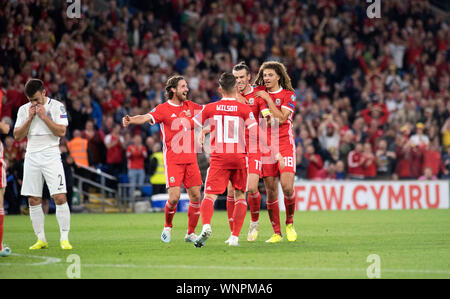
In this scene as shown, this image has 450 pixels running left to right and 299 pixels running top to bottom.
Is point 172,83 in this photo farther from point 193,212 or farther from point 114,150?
point 114,150

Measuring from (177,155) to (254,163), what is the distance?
127cm

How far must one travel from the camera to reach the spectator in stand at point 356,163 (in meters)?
22.4

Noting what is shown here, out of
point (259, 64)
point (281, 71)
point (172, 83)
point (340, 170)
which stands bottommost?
point (340, 170)

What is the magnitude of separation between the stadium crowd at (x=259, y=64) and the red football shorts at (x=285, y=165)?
8.78m

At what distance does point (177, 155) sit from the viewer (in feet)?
37.1

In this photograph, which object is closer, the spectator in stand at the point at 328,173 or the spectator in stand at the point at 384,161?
the spectator in stand at the point at 328,173

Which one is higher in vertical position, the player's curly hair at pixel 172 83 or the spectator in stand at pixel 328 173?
the player's curly hair at pixel 172 83

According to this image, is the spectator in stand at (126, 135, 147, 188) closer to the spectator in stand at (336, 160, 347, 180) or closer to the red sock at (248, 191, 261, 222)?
the spectator in stand at (336, 160, 347, 180)

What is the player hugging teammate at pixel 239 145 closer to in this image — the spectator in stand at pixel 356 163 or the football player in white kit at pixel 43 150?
the football player in white kit at pixel 43 150

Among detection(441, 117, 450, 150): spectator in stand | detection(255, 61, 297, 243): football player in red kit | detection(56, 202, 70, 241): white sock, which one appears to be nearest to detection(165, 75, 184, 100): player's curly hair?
detection(255, 61, 297, 243): football player in red kit

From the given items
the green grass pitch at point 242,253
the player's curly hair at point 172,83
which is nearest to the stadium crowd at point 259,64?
A: the green grass pitch at point 242,253

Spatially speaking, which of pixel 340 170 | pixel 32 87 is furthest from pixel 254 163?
pixel 340 170

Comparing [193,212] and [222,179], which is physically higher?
[222,179]

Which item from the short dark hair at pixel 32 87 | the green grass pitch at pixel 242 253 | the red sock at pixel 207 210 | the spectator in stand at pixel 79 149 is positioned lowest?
the green grass pitch at pixel 242 253
